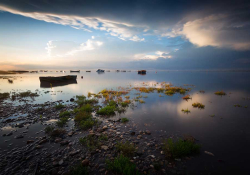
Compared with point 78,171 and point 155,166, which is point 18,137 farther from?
point 155,166

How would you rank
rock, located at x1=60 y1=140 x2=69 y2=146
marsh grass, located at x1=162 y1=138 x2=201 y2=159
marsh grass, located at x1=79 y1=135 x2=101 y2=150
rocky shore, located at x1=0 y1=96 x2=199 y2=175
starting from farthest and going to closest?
rock, located at x1=60 y1=140 x2=69 y2=146, marsh grass, located at x1=79 y1=135 x2=101 y2=150, marsh grass, located at x1=162 y1=138 x2=201 y2=159, rocky shore, located at x1=0 y1=96 x2=199 y2=175

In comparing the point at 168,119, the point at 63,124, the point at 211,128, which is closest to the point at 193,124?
the point at 211,128

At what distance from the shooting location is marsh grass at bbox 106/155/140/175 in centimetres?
497

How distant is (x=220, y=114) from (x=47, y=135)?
1850 centimetres

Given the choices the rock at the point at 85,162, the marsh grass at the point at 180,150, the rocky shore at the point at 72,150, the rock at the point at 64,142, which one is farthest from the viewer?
the rock at the point at 64,142

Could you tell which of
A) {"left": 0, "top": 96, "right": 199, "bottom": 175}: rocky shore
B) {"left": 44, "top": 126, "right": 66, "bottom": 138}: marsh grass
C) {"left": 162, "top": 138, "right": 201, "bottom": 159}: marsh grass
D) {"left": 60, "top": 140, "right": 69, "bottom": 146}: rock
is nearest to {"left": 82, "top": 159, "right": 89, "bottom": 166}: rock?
{"left": 0, "top": 96, "right": 199, "bottom": 175}: rocky shore

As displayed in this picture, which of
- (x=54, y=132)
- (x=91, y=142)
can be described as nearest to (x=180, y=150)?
(x=91, y=142)

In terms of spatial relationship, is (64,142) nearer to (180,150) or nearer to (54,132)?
(54,132)

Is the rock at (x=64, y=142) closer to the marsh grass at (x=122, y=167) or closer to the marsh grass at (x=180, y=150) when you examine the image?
the marsh grass at (x=122, y=167)

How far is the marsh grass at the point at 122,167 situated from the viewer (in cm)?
497

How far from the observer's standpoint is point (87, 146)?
720 centimetres

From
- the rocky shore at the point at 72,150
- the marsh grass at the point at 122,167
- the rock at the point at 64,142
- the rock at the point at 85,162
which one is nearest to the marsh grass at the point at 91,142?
the rocky shore at the point at 72,150

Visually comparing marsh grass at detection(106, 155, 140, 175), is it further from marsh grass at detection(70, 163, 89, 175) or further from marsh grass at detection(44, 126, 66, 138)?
marsh grass at detection(44, 126, 66, 138)

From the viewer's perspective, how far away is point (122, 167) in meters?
5.29
